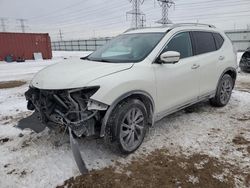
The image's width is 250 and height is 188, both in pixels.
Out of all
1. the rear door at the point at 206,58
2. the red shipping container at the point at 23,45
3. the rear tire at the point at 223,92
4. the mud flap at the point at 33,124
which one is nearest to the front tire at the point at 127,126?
the mud flap at the point at 33,124

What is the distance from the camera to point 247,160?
3014mm

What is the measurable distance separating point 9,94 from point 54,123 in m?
4.48

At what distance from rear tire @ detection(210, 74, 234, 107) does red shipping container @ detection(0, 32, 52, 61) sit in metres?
19.0

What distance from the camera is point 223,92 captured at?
198 inches

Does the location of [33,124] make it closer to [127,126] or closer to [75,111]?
[75,111]

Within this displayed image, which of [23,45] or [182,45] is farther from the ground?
[182,45]

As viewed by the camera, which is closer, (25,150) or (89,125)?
(89,125)

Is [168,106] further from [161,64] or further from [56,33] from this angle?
[56,33]

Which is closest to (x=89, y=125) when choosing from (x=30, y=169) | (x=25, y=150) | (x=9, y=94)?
(x=30, y=169)

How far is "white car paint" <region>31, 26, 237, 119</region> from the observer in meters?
2.77

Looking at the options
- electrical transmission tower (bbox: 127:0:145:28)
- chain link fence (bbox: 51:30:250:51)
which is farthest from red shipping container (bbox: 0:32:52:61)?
electrical transmission tower (bbox: 127:0:145:28)

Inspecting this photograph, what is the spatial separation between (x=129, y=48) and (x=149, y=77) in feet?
2.64

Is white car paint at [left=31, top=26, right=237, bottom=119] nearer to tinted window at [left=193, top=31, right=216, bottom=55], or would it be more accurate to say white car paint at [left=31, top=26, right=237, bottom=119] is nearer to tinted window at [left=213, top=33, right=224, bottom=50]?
tinted window at [left=193, top=31, right=216, bottom=55]

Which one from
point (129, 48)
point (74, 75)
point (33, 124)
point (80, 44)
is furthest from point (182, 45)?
point (80, 44)
